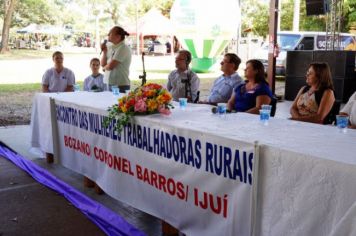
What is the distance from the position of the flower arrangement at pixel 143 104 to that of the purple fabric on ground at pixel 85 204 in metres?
0.69

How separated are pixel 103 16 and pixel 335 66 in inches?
1486

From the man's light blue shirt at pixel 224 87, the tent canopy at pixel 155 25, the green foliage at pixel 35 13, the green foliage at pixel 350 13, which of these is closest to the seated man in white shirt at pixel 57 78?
the man's light blue shirt at pixel 224 87

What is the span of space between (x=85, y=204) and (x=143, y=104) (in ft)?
3.70

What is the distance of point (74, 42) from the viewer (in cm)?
4928

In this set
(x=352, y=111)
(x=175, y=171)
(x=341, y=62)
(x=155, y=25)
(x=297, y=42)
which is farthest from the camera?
(x=155, y=25)

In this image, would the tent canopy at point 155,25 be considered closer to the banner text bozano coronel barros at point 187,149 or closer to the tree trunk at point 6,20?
the tree trunk at point 6,20

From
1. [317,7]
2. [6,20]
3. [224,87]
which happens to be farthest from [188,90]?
[6,20]

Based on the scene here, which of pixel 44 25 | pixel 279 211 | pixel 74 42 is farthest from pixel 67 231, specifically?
pixel 74 42

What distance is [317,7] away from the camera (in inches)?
443

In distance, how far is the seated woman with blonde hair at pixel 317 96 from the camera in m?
3.76

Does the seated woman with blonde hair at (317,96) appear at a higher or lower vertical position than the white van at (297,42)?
lower

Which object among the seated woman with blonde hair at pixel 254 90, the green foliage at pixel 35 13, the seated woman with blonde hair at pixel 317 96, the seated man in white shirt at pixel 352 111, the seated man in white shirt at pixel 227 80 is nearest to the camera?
the seated man in white shirt at pixel 352 111

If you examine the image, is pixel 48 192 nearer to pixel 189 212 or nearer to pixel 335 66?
pixel 189 212

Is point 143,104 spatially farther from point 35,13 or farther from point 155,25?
point 35,13
